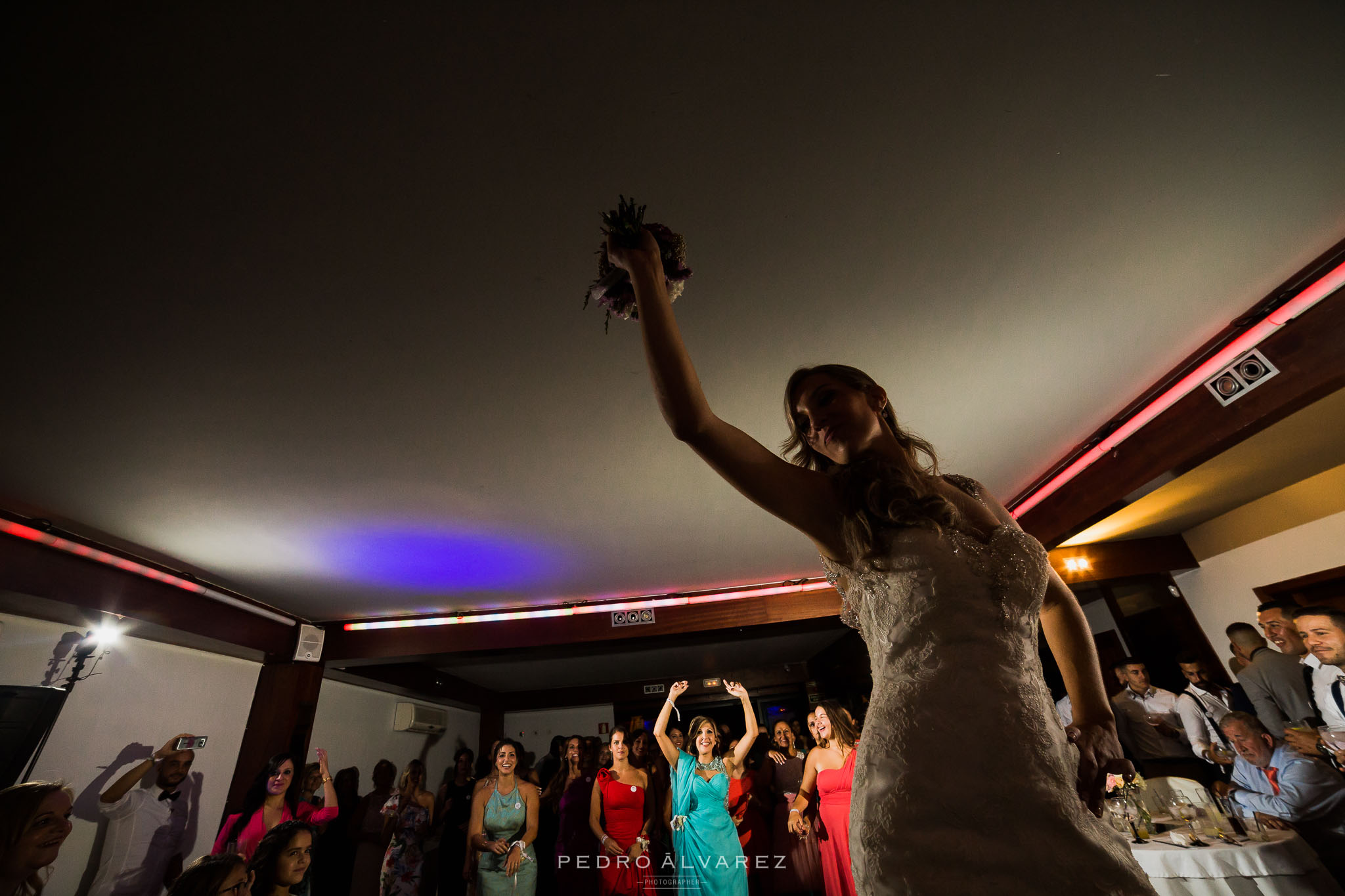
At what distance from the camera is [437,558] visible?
4.72m

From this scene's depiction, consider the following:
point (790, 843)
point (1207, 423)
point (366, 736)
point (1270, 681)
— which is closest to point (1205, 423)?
point (1207, 423)

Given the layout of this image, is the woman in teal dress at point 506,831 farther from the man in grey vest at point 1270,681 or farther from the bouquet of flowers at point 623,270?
the man in grey vest at point 1270,681

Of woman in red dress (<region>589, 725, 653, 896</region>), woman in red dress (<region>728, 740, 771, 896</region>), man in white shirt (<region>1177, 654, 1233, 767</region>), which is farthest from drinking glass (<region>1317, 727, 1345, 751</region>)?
woman in red dress (<region>589, 725, 653, 896</region>)

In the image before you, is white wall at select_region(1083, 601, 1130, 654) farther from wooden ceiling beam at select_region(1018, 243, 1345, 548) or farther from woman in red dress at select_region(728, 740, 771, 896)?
woman in red dress at select_region(728, 740, 771, 896)

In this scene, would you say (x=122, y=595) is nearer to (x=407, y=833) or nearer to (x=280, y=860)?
(x=280, y=860)

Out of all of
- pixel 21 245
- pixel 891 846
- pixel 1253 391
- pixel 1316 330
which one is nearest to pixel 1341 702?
pixel 1253 391

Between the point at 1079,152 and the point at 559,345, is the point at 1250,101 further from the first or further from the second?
the point at 559,345

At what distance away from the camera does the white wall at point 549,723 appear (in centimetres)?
1067

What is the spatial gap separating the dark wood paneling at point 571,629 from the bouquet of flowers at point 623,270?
5276 mm

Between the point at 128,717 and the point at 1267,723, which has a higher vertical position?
the point at 128,717

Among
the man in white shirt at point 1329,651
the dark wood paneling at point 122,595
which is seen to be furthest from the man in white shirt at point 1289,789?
the dark wood paneling at point 122,595

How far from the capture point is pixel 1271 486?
479 centimetres

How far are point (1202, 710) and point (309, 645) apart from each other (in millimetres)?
8295

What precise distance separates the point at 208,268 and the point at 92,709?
432cm
